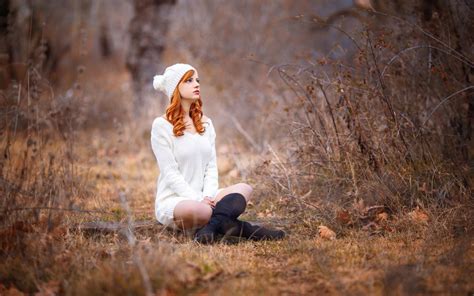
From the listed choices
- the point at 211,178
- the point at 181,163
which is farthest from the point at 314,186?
the point at 181,163

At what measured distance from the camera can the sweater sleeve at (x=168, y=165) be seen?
4.26 metres

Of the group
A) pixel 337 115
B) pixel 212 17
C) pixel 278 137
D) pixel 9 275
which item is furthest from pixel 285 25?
pixel 9 275

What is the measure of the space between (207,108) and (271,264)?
727 cm

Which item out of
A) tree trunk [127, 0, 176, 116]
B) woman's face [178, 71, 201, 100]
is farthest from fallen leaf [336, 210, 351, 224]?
tree trunk [127, 0, 176, 116]

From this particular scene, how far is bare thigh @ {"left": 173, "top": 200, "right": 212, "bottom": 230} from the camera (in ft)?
13.3

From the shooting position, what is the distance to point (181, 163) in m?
4.41

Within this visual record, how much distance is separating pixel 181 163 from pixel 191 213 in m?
0.52

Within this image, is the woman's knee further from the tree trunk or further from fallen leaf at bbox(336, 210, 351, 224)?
the tree trunk

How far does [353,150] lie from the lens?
480 cm

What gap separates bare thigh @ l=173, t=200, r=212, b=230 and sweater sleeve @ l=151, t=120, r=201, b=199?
0.55ft

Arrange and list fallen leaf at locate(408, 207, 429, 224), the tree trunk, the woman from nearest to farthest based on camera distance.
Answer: fallen leaf at locate(408, 207, 429, 224), the woman, the tree trunk

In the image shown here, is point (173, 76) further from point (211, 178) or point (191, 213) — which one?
point (191, 213)

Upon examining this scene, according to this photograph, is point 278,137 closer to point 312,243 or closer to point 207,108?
point 312,243

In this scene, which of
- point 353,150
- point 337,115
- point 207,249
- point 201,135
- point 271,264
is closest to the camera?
point 271,264
